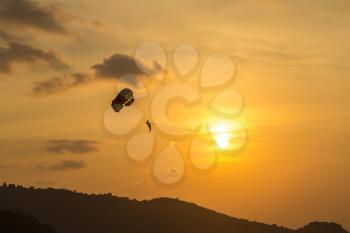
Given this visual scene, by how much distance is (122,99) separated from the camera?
82.2 m

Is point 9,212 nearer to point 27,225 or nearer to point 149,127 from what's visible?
point 27,225

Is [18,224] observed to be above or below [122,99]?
above

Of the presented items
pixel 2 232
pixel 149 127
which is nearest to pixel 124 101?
pixel 149 127

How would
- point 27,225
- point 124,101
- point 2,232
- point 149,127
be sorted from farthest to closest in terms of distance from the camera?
point 27,225 → point 2,232 → point 124,101 → point 149,127

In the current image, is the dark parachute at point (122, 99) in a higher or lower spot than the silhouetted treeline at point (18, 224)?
lower

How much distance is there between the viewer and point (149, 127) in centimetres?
7231

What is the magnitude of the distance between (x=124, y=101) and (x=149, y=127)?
36.9 feet

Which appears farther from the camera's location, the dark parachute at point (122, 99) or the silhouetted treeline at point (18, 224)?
the silhouetted treeline at point (18, 224)

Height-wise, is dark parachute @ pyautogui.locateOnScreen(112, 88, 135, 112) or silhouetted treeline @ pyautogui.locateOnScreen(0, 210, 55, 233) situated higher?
silhouetted treeline @ pyautogui.locateOnScreen(0, 210, 55, 233)

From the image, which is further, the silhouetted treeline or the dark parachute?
the silhouetted treeline

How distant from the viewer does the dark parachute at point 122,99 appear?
269ft

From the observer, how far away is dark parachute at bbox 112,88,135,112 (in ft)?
269

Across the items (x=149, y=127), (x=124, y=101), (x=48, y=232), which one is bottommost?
(x=149, y=127)

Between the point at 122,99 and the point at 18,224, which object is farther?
the point at 18,224
